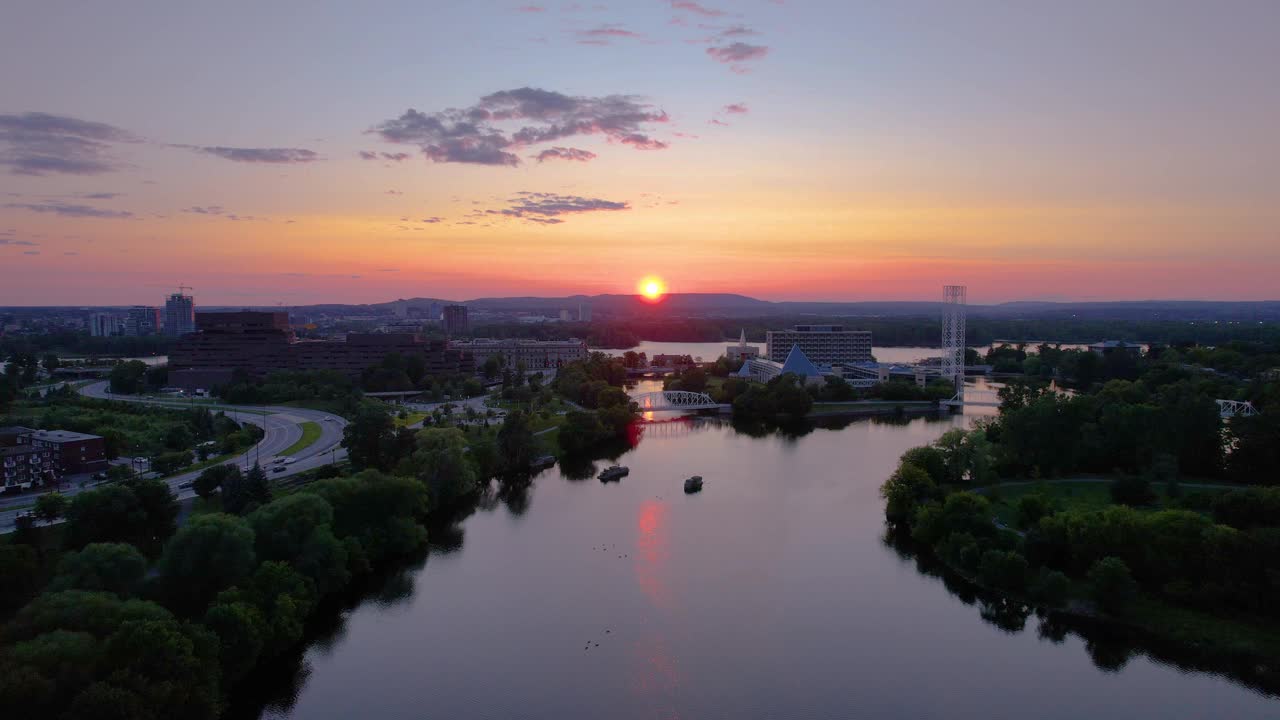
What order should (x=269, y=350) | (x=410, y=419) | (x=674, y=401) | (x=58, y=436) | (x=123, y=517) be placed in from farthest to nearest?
1. (x=269, y=350)
2. (x=674, y=401)
3. (x=410, y=419)
4. (x=58, y=436)
5. (x=123, y=517)

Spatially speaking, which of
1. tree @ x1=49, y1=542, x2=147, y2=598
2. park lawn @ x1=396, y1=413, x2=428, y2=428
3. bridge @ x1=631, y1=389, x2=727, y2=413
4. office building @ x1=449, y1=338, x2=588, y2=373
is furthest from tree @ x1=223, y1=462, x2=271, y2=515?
office building @ x1=449, y1=338, x2=588, y2=373

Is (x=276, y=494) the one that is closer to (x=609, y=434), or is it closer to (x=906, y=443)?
(x=609, y=434)

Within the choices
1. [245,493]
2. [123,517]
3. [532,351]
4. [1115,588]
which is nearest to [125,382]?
[532,351]

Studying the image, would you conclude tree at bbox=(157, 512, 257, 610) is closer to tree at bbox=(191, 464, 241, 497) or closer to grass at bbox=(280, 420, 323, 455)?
tree at bbox=(191, 464, 241, 497)

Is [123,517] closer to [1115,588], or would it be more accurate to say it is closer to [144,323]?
[1115,588]

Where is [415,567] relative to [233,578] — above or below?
below

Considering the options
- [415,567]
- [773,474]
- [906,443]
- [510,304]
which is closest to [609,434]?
[773,474]
